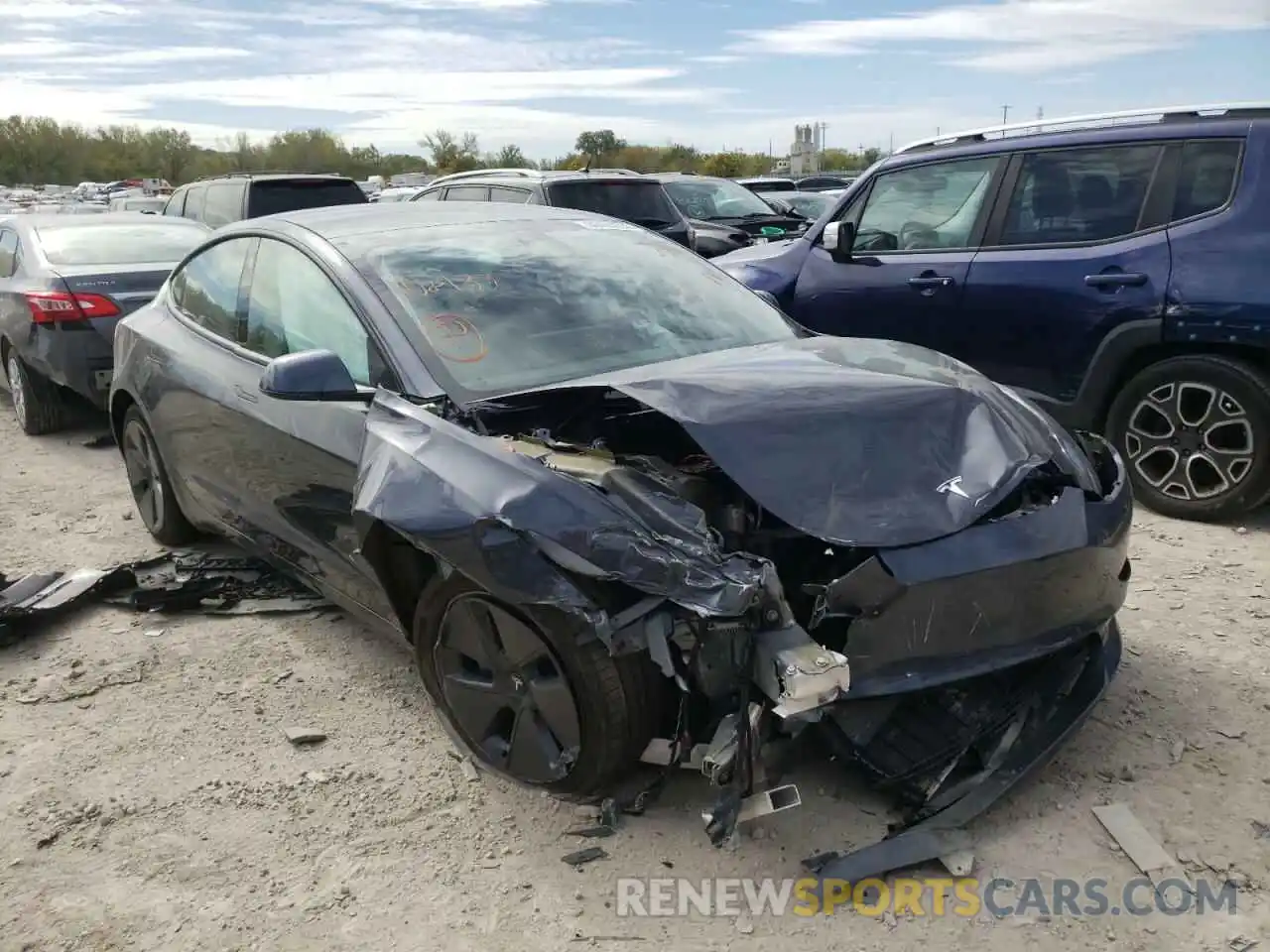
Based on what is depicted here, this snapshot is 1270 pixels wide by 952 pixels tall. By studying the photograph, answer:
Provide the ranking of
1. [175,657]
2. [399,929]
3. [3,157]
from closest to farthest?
[399,929]
[175,657]
[3,157]

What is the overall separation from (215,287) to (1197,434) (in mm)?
4403

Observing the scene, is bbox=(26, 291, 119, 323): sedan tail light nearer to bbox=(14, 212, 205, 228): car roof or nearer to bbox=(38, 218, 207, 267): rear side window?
bbox=(38, 218, 207, 267): rear side window

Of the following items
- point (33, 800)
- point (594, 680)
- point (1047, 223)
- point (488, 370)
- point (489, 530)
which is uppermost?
point (1047, 223)

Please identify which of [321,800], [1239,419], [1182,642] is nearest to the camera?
[321,800]

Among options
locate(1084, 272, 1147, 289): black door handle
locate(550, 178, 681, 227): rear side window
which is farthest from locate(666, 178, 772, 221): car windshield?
locate(1084, 272, 1147, 289): black door handle

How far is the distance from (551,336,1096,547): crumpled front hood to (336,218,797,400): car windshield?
324 mm

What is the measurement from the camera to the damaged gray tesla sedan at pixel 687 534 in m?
2.53

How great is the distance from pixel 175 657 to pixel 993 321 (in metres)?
4.15

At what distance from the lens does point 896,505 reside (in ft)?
8.71

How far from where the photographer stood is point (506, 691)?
9.45 feet

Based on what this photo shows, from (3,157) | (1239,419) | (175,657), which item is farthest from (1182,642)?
(3,157)

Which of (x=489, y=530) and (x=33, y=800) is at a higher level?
(x=489, y=530)

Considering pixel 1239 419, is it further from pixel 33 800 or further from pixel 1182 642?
pixel 33 800

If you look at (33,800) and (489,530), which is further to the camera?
(33,800)
